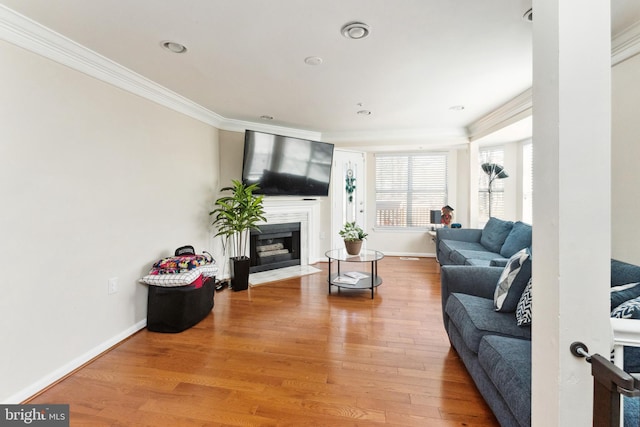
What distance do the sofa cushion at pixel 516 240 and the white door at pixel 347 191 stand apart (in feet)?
8.82

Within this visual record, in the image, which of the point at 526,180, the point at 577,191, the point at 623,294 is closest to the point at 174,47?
the point at 577,191

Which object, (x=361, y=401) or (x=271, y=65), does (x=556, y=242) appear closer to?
(x=361, y=401)

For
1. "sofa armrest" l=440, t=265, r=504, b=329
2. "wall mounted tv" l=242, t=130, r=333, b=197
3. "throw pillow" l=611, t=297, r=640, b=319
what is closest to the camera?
"throw pillow" l=611, t=297, r=640, b=319

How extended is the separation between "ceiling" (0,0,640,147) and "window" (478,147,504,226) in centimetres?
224

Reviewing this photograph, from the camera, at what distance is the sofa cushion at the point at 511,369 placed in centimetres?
121

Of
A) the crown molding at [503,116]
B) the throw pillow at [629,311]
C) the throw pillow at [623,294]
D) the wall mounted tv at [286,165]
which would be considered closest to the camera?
the throw pillow at [629,311]

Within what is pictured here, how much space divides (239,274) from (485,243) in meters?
3.52

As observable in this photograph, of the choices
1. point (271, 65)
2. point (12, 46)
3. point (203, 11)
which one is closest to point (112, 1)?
point (203, 11)

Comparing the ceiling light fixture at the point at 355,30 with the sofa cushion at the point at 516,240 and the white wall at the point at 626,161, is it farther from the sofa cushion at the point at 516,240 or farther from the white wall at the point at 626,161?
the sofa cushion at the point at 516,240

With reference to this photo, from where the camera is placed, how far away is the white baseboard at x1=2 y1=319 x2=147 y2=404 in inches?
69.7

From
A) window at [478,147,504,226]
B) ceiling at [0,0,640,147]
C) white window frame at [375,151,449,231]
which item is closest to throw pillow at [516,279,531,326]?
ceiling at [0,0,640,147]

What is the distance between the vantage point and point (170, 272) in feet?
8.94

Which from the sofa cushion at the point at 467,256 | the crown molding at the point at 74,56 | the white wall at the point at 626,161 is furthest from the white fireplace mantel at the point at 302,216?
the white wall at the point at 626,161

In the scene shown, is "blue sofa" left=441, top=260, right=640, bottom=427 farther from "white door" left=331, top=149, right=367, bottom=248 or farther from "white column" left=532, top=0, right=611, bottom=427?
"white door" left=331, top=149, right=367, bottom=248
